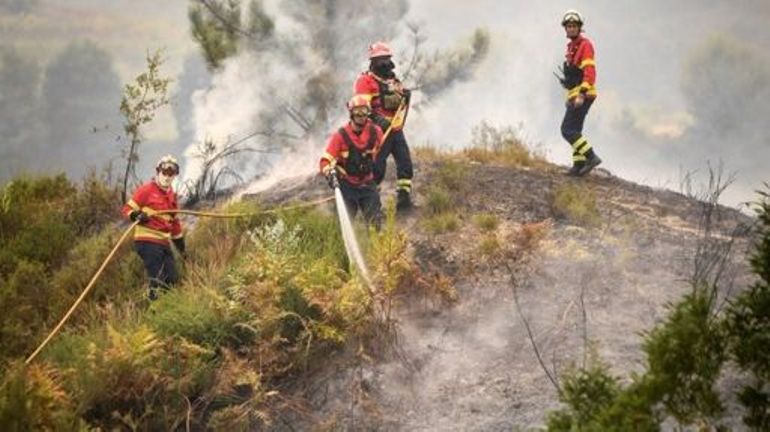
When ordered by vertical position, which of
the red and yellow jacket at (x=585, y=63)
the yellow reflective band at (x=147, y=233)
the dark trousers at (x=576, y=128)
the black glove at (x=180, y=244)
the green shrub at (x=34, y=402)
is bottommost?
the green shrub at (x=34, y=402)

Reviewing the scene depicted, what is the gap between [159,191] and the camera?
872 centimetres

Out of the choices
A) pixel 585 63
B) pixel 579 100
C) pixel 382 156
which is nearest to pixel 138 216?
pixel 382 156

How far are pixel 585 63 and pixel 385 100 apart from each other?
106 inches

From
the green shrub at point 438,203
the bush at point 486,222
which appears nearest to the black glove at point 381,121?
the green shrub at point 438,203

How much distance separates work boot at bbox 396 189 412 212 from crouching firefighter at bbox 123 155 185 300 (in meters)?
2.64

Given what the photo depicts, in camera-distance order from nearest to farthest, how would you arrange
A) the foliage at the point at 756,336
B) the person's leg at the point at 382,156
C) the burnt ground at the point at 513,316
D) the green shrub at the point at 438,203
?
the foliage at the point at 756,336, the burnt ground at the point at 513,316, the person's leg at the point at 382,156, the green shrub at the point at 438,203

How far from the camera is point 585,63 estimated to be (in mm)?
10602

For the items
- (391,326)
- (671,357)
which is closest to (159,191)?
(391,326)

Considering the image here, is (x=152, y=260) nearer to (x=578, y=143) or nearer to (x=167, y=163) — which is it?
(x=167, y=163)

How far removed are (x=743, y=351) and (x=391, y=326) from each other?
3.69 meters

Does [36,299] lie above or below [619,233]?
below

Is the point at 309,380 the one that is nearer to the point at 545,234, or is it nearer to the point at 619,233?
the point at 545,234

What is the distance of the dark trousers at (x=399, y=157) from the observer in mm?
9695

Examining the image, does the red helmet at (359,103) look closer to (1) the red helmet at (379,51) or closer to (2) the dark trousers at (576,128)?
(1) the red helmet at (379,51)
